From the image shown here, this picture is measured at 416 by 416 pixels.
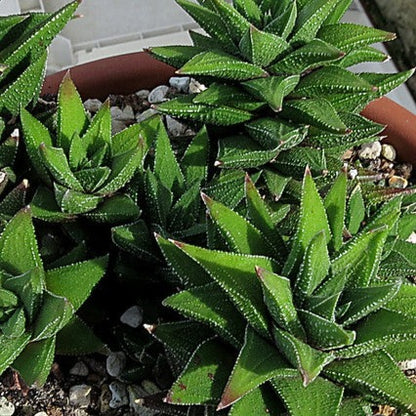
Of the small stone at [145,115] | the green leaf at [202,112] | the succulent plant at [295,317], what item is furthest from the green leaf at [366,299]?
the small stone at [145,115]

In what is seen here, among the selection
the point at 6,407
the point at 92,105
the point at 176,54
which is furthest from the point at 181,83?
the point at 6,407

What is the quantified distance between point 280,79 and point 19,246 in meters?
0.38

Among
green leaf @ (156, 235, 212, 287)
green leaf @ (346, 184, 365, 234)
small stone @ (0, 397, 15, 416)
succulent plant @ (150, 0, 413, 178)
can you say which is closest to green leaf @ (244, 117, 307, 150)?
succulent plant @ (150, 0, 413, 178)

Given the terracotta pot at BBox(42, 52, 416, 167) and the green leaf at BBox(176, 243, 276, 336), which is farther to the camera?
the terracotta pot at BBox(42, 52, 416, 167)

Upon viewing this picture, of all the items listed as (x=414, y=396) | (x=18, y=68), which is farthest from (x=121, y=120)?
(x=414, y=396)

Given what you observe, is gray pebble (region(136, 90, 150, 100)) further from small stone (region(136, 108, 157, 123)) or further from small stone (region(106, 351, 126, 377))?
small stone (region(106, 351, 126, 377))

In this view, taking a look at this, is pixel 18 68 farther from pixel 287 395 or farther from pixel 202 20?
pixel 287 395

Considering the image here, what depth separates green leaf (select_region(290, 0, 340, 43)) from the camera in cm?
87

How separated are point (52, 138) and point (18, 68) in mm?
120

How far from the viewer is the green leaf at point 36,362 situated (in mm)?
752

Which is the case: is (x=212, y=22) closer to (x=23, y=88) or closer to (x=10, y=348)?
(x=23, y=88)

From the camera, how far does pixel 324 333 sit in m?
0.64

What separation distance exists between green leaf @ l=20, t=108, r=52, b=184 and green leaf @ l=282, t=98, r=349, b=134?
318 millimetres

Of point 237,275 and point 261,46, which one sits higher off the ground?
point 261,46
